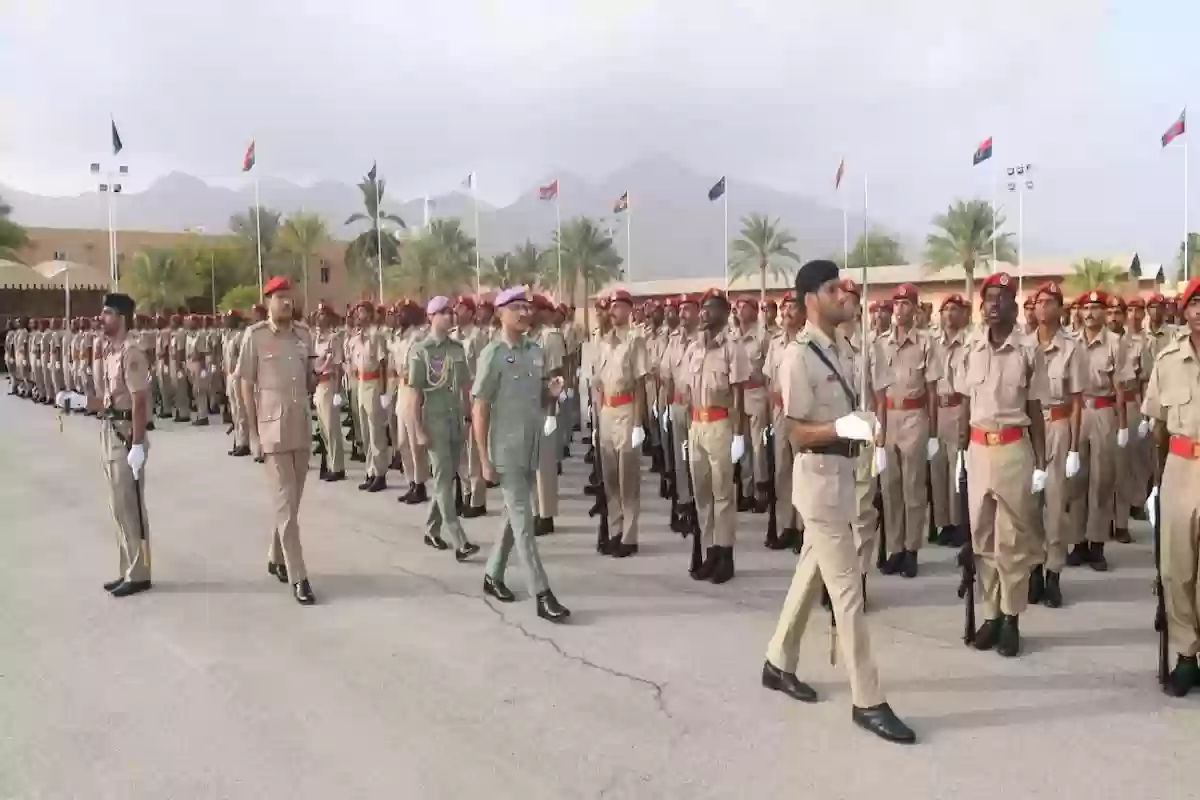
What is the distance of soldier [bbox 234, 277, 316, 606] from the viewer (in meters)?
6.66

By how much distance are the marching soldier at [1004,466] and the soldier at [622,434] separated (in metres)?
3.05

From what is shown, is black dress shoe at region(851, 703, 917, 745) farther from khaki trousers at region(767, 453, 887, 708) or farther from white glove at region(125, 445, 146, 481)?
white glove at region(125, 445, 146, 481)

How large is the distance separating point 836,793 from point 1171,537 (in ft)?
8.18

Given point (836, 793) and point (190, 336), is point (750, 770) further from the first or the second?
point (190, 336)

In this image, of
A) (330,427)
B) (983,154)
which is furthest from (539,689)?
(983,154)

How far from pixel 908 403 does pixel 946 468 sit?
104cm

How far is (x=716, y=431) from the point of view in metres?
7.13

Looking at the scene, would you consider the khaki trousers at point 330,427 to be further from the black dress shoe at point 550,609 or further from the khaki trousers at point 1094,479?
the khaki trousers at point 1094,479

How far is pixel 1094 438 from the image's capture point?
767 cm

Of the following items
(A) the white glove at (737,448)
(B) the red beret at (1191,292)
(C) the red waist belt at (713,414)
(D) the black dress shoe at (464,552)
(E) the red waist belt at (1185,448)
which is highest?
(B) the red beret at (1191,292)

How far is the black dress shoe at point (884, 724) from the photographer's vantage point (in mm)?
4207

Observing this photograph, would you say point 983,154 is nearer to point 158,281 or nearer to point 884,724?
point 884,724

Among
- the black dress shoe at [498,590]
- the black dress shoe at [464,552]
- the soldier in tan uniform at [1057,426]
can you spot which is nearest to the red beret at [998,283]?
the soldier in tan uniform at [1057,426]

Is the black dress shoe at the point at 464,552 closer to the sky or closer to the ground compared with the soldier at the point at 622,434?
closer to the ground
